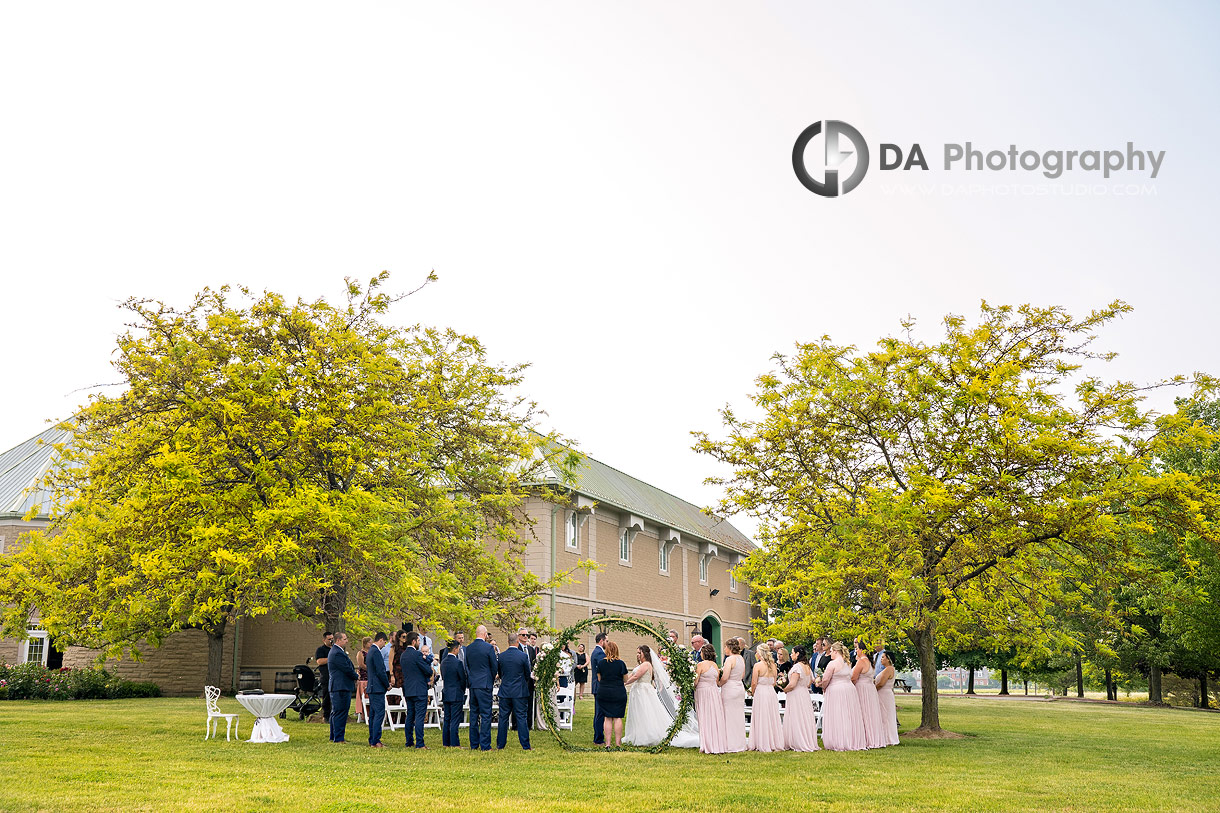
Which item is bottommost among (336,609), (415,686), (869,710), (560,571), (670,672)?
(869,710)

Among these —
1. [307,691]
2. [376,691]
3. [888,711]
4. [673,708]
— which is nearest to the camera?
[376,691]

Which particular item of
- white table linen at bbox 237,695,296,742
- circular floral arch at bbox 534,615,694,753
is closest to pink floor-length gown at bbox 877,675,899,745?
circular floral arch at bbox 534,615,694,753

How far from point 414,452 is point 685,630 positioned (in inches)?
991

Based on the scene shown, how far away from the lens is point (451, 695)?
50.3ft

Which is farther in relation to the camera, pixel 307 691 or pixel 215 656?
pixel 215 656

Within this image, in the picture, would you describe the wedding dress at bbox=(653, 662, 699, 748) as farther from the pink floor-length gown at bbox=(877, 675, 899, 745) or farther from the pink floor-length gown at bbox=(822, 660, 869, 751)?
the pink floor-length gown at bbox=(877, 675, 899, 745)

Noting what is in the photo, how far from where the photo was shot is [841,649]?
1586 cm

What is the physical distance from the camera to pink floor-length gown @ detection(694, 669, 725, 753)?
14836mm

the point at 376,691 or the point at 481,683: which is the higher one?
the point at 481,683

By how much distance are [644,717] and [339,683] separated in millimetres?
4741

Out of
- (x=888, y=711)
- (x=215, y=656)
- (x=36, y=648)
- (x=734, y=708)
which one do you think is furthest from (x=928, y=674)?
(x=36, y=648)

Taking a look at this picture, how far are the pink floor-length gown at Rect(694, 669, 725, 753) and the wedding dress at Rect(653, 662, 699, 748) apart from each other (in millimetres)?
689

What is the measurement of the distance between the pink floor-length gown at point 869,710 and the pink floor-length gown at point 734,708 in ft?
7.27

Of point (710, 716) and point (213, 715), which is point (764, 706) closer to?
point (710, 716)
